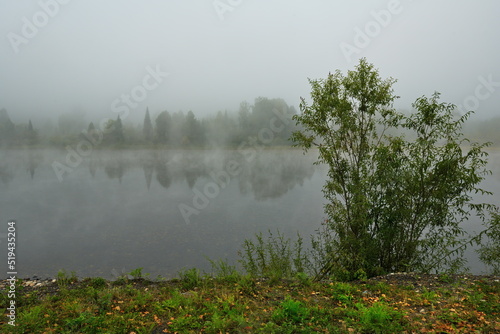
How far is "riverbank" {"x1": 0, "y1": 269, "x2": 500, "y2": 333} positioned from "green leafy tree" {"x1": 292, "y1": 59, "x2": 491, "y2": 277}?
292 centimetres

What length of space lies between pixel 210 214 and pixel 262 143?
9876 cm

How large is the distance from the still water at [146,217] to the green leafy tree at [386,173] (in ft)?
30.1

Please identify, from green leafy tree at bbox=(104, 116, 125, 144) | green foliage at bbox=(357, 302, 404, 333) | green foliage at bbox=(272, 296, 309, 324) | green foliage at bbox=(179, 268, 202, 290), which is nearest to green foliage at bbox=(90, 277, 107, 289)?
green foliage at bbox=(179, 268, 202, 290)

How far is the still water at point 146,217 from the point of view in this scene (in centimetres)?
1952

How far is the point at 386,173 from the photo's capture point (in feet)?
37.3

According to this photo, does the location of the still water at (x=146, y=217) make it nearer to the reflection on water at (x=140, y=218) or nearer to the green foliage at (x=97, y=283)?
the reflection on water at (x=140, y=218)

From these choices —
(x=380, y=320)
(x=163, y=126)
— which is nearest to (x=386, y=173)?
(x=380, y=320)

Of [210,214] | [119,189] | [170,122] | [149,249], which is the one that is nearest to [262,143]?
[170,122]

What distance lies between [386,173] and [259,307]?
7.49m

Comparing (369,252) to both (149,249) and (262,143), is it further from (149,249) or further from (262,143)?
(262,143)

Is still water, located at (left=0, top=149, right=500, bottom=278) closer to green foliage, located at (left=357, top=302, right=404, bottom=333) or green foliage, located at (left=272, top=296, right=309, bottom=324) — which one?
green foliage, located at (left=272, top=296, right=309, bottom=324)

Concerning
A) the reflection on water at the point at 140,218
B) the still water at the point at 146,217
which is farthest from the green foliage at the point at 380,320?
the reflection on water at the point at 140,218

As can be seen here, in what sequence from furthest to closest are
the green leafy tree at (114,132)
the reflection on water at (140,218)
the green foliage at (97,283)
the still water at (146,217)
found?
the green leafy tree at (114,132)
the reflection on water at (140,218)
the still water at (146,217)
the green foliage at (97,283)

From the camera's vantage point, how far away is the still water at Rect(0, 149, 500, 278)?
19.5 metres
